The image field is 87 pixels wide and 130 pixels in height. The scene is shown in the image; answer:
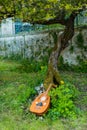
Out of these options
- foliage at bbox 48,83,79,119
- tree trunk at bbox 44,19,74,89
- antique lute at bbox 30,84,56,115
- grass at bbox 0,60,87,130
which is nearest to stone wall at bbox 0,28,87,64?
tree trunk at bbox 44,19,74,89

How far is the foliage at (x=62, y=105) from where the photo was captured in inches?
270

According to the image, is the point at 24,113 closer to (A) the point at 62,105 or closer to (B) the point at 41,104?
(B) the point at 41,104

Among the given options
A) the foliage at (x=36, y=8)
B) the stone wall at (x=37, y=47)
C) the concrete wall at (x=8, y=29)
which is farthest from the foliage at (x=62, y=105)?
the concrete wall at (x=8, y=29)

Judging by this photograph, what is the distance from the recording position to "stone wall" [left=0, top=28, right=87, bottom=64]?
12.8 meters

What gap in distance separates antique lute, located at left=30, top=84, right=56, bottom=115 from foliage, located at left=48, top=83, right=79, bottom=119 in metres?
0.12

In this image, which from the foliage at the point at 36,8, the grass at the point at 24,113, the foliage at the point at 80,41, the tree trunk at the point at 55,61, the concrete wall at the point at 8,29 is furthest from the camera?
the concrete wall at the point at 8,29

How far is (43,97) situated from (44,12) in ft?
6.49

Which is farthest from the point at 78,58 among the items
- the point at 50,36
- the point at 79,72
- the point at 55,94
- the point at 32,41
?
the point at 55,94

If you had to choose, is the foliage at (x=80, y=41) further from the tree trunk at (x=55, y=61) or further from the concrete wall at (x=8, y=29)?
the concrete wall at (x=8, y=29)

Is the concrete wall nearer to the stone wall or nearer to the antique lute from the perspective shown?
the stone wall

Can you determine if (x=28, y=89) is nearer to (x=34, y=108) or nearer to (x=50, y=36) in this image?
(x=34, y=108)

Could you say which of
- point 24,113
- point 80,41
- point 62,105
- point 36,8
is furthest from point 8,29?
point 62,105

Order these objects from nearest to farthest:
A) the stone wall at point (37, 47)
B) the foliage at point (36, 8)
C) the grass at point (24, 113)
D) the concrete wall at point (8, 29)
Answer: the grass at point (24, 113) < the foliage at point (36, 8) < the stone wall at point (37, 47) < the concrete wall at point (8, 29)

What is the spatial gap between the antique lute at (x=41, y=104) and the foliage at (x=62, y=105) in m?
0.12
